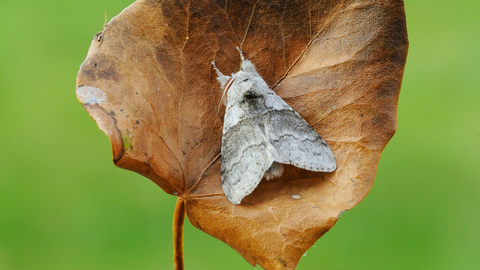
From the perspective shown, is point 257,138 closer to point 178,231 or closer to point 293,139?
point 293,139

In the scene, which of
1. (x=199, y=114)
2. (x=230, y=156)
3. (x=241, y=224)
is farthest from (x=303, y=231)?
(x=199, y=114)

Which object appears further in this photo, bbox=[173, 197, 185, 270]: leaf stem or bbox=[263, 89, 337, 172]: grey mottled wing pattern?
bbox=[263, 89, 337, 172]: grey mottled wing pattern

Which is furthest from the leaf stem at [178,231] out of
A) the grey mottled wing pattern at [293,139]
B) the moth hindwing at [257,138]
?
the grey mottled wing pattern at [293,139]

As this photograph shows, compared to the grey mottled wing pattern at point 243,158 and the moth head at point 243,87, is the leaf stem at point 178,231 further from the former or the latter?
the moth head at point 243,87

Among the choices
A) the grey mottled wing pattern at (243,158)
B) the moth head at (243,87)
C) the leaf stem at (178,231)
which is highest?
the moth head at (243,87)

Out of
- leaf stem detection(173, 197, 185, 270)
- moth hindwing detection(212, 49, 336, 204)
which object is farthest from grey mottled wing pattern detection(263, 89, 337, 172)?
leaf stem detection(173, 197, 185, 270)

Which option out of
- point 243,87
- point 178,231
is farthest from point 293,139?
point 178,231

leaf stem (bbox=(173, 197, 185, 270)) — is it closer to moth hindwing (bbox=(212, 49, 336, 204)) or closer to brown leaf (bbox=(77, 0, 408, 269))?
brown leaf (bbox=(77, 0, 408, 269))

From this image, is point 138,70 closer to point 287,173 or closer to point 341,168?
point 287,173
